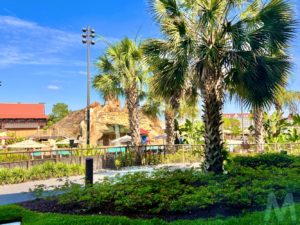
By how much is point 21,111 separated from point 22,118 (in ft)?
6.03

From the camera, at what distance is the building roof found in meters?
42.6

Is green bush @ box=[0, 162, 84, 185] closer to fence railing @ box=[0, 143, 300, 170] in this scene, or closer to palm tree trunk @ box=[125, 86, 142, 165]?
fence railing @ box=[0, 143, 300, 170]

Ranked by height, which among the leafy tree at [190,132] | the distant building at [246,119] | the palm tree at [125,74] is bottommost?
the leafy tree at [190,132]

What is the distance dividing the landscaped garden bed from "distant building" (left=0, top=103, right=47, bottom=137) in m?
37.0

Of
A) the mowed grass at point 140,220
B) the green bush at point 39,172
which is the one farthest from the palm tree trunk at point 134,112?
the mowed grass at point 140,220

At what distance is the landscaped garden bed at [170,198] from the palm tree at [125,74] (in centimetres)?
918

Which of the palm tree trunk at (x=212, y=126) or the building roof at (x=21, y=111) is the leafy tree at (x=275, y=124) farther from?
the building roof at (x=21, y=111)

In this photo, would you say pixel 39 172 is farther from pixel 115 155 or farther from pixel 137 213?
pixel 137 213

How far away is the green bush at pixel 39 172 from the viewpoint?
33.9 feet

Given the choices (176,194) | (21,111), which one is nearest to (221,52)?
(176,194)

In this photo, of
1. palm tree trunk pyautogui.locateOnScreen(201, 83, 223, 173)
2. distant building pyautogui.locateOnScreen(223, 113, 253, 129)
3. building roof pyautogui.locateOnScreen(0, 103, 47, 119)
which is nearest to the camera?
palm tree trunk pyautogui.locateOnScreen(201, 83, 223, 173)

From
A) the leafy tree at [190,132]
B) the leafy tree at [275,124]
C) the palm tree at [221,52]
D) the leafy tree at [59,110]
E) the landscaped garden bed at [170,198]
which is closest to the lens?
the landscaped garden bed at [170,198]

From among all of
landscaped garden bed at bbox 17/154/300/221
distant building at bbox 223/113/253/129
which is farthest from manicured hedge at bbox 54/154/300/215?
distant building at bbox 223/113/253/129

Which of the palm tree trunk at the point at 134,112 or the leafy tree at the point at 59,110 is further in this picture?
the leafy tree at the point at 59,110
